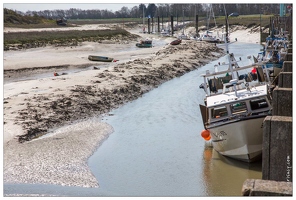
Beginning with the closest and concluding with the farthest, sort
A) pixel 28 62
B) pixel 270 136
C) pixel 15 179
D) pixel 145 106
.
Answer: pixel 270 136 → pixel 15 179 → pixel 145 106 → pixel 28 62

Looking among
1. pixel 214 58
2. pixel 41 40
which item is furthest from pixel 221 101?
pixel 41 40

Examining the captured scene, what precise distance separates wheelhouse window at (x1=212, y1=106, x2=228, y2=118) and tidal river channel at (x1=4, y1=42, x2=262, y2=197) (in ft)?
5.14

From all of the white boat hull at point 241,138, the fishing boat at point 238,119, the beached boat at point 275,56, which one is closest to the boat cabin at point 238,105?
the fishing boat at point 238,119

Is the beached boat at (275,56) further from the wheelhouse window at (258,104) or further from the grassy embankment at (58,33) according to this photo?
the grassy embankment at (58,33)

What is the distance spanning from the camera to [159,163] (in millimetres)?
15992

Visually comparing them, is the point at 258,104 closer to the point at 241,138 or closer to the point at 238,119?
the point at 238,119

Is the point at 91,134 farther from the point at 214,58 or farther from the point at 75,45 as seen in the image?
the point at 75,45

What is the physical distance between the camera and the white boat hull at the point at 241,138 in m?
14.4

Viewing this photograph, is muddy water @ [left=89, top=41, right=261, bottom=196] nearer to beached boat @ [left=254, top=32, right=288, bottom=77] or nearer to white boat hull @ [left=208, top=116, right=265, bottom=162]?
white boat hull @ [left=208, top=116, right=265, bottom=162]

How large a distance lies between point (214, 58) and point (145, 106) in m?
31.7

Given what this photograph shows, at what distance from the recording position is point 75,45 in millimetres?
71875

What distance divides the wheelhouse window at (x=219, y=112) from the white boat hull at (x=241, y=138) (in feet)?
1.98

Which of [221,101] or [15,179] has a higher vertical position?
[221,101]

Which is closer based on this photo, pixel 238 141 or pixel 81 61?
pixel 238 141
